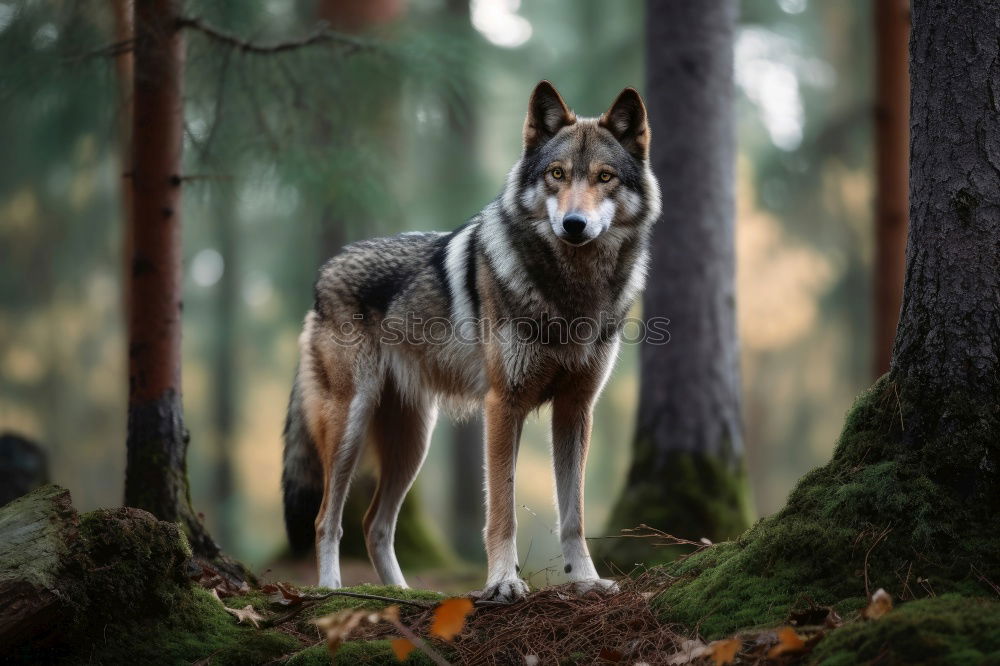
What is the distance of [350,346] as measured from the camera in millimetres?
5293

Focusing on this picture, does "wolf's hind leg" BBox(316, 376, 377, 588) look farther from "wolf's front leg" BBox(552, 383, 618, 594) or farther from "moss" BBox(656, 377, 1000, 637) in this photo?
"moss" BBox(656, 377, 1000, 637)

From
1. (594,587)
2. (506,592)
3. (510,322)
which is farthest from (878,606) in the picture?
(510,322)

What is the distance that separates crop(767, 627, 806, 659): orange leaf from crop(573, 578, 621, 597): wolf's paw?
1.27 m

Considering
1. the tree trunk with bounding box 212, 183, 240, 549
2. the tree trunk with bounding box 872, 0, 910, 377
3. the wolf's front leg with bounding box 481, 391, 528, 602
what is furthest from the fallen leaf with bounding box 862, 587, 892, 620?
the tree trunk with bounding box 212, 183, 240, 549

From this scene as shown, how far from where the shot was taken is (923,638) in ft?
7.79

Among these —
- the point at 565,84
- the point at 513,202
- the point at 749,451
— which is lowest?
the point at 749,451

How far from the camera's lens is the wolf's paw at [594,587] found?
3830 mm

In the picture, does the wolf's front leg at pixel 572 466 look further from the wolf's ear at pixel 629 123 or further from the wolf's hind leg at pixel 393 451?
the wolf's ear at pixel 629 123

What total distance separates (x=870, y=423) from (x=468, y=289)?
85.9 inches

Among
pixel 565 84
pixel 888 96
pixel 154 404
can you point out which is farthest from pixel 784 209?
pixel 154 404

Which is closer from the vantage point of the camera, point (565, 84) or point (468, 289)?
point (468, 289)

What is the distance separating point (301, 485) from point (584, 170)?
2.79m

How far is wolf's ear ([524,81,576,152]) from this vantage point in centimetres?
441

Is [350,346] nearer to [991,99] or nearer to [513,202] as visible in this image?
[513,202]
